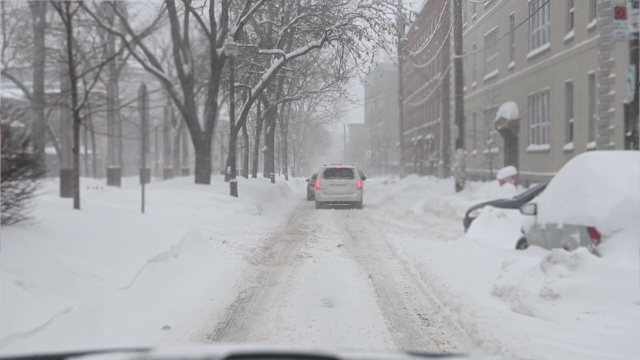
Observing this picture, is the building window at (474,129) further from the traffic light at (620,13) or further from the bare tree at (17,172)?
the bare tree at (17,172)

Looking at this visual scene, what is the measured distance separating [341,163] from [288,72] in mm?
1992

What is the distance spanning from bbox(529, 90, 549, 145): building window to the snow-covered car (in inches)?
429

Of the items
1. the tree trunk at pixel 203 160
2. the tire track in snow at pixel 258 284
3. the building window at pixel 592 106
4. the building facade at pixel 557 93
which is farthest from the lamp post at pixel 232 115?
the building window at pixel 592 106

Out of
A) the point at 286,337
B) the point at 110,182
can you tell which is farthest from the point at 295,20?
the point at 110,182

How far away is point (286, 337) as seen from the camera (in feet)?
17.5

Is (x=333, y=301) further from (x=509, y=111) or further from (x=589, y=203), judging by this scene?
(x=509, y=111)

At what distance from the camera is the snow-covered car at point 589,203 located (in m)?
6.96

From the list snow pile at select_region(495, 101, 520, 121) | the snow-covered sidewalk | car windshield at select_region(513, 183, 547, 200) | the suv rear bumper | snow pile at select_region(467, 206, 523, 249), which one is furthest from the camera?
snow pile at select_region(495, 101, 520, 121)

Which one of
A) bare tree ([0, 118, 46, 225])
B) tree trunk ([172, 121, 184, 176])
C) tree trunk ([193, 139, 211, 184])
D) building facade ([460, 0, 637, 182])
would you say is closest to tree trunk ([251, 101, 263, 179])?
bare tree ([0, 118, 46, 225])

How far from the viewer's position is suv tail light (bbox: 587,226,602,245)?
7035 mm

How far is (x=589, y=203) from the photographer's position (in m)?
7.39

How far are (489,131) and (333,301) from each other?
22973mm

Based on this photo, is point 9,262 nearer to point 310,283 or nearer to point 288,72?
point 310,283

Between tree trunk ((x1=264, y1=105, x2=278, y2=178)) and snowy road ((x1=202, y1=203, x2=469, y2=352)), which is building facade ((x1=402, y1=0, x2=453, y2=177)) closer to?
tree trunk ((x1=264, y1=105, x2=278, y2=178))
